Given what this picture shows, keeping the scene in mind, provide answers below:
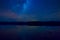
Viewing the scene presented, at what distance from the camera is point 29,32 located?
1.08 meters

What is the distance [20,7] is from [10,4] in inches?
4.5

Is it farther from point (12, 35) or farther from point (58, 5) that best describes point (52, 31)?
point (12, 35)

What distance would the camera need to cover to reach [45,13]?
3.54ft

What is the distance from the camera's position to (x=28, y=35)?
1087 millimetres

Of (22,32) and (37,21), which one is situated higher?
(37,21)

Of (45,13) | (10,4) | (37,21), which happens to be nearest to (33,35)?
(37,21)

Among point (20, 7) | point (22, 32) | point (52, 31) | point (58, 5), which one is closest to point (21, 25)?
point (22, 32)

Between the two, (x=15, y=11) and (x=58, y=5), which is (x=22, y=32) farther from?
(x=58, y=5)

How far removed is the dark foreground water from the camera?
1048mm

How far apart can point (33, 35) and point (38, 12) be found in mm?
242

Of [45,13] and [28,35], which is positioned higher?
[45,13]

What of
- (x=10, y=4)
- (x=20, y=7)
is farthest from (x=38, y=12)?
(x=10, y=4)

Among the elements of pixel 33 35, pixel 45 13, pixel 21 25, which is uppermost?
pixel 45 13

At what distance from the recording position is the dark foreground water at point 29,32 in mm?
1048
